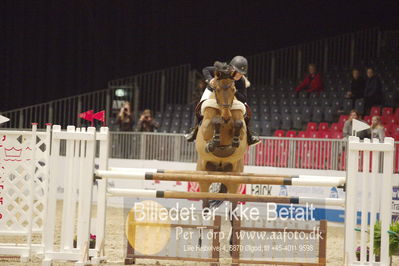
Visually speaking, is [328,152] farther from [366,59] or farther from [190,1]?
[190,1]

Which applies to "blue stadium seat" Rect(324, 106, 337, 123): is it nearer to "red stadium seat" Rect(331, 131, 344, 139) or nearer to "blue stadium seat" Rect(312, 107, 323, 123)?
"blue stadium seat" Rect(312, 107, 323, 123)

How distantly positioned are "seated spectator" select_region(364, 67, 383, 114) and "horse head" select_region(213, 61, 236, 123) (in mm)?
7475

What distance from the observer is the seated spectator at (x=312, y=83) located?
1434cm

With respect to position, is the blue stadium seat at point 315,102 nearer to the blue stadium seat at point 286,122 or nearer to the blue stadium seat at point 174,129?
the blue stadium seat at point 286,122

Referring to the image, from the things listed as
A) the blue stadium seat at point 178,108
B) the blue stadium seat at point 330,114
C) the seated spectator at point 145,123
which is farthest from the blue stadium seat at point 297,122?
the seated spectator at point 145,123

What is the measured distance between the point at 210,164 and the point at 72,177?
1293 mm

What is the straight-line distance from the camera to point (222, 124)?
5.92 metres

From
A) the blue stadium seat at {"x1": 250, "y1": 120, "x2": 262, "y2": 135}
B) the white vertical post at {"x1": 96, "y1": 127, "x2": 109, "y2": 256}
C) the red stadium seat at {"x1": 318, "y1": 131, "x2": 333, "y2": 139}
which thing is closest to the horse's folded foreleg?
the white vertical post at {"x1": 96, "y1": 127, "x2": 109, "y2": 256}

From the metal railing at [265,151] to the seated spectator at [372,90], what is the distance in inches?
79.2

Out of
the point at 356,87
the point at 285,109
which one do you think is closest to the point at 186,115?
the point at 285,109

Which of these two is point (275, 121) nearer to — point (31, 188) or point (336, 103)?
point (336, 103)

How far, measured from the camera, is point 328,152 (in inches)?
445

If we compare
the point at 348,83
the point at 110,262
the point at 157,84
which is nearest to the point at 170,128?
the point at 157,84

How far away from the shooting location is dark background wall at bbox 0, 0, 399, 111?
15.4 m
